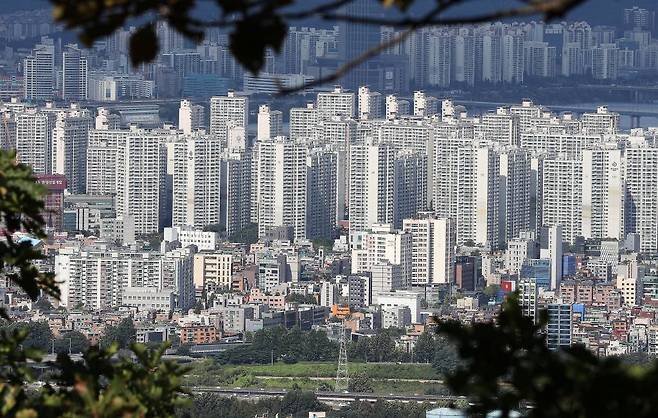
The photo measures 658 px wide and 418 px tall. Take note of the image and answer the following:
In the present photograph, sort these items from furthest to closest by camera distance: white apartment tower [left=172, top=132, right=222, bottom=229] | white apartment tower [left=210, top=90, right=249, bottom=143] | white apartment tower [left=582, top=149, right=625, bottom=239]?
white apartment tower [left=210, top=90, right=249, bottom=143]
white apartment tower [left=172, top=132, right=222, bottom=229]
white apartment tower [left=582, top=149, right=625, bottom=239]

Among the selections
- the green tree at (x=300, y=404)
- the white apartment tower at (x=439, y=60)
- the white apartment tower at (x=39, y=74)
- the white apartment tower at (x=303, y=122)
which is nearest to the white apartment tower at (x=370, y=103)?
the white apartment tower at (x=303, y=122)

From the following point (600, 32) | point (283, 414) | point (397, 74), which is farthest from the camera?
point (600, 32)

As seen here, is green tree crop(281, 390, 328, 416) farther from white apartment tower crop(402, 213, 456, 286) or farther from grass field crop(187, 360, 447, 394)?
white apartment tower crop(402, 213, 456, 286)

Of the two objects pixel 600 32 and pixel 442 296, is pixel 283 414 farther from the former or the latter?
pixel 600 32

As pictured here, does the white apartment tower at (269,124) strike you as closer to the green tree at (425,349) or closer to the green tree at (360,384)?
the green tree at (425,349)

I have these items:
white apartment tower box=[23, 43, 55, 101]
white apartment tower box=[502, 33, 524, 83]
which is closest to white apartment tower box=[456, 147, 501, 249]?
white apartment tower box=[23, 43, 55, 101]

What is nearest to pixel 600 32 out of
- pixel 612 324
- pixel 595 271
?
pixel 595 271

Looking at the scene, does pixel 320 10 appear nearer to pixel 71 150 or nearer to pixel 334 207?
pixel 334 207
